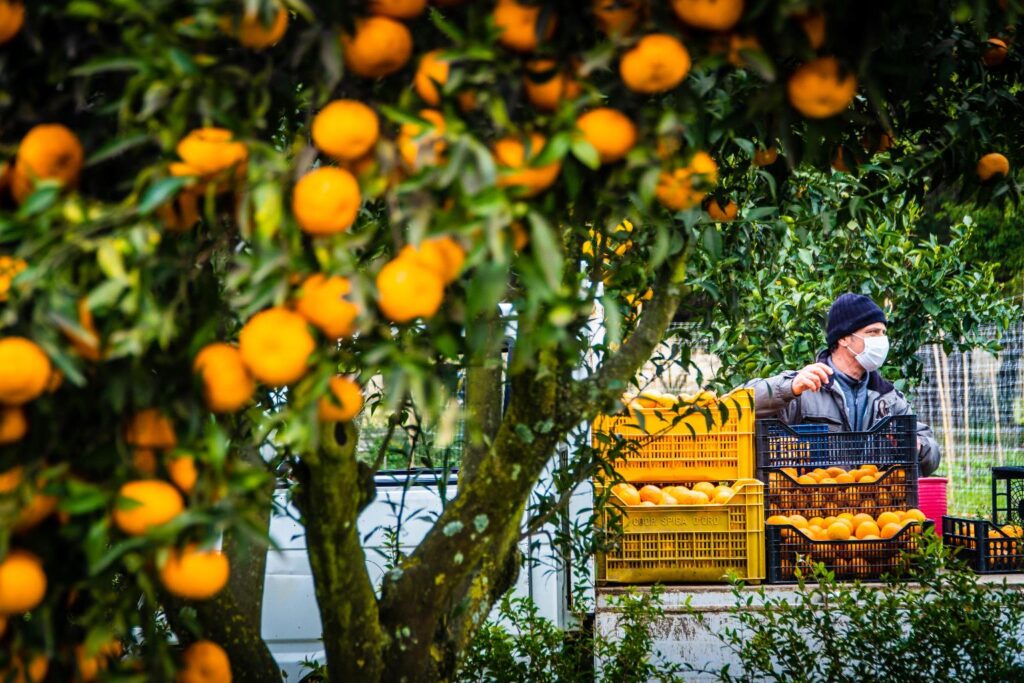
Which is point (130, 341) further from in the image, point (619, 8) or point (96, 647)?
point (619, 8)

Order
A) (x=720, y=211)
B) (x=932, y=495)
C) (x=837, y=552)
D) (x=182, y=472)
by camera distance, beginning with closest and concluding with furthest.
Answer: (x=182, y=472), (x=720, y=211), (x=837, y=552), (x=932, y=495)

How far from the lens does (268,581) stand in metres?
3.55

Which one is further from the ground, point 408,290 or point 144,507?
point 408,290

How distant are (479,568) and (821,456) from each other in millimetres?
2475

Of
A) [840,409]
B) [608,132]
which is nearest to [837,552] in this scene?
[840,409]

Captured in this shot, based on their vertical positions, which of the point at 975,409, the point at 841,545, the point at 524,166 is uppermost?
the point at 975,409

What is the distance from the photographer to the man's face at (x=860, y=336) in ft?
16.0

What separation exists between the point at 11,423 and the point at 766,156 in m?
1.32

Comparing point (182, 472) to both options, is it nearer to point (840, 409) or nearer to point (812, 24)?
point (812, 24)

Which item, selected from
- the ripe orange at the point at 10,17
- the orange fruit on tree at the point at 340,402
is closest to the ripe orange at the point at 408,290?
the orange fruit on tree at the point at 340,402

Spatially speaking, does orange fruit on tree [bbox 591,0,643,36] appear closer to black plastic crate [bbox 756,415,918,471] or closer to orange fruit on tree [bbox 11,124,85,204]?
orange fruit on tree [bbox 11,124,85,204]

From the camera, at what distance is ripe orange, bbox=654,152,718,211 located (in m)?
1.06

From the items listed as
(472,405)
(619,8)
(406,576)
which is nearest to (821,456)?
(472,405)

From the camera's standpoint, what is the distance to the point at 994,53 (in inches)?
70.8
